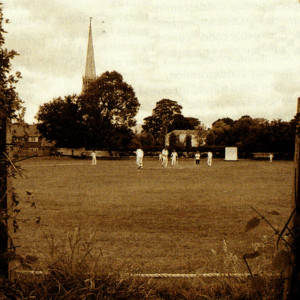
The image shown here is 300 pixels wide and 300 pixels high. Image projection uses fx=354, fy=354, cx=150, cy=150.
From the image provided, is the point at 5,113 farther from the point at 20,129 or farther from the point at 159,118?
the point at 159,118

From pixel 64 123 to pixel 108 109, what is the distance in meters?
8.14

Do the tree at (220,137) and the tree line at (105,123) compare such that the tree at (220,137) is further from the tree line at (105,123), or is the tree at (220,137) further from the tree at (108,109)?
the tree at (108,109)

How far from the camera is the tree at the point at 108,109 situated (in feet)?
201

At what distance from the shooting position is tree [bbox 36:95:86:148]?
62094 mm

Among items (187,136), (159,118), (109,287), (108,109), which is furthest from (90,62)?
(109,287)

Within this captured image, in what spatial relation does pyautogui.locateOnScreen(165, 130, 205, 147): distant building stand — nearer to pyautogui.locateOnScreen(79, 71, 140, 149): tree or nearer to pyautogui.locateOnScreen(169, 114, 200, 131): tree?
pyautogui.locateOnScreen(169, 114, 200, 131): tree

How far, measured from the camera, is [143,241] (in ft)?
21.0

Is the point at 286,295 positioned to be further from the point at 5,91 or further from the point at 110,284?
the point at 5,91

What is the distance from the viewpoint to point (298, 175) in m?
2.45

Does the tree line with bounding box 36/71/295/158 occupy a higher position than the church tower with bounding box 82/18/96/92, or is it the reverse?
the church tower with bounding box 82/18/96/92

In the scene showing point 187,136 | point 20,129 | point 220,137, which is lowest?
point 20,129

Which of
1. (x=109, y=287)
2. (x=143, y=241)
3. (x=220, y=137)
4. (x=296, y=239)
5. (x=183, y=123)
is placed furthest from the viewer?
(x=183, y=123)

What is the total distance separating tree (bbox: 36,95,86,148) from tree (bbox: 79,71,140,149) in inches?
54.3

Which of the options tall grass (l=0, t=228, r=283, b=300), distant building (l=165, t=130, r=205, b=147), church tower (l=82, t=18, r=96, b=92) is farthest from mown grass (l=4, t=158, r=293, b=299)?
church tower (l=82, t=18, r=96, b=92)
